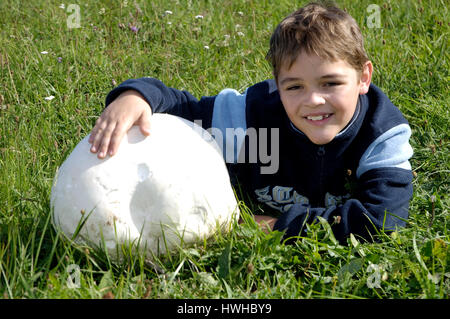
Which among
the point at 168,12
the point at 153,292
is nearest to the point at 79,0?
the point at 168,12

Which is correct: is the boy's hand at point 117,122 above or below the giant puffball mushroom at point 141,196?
above

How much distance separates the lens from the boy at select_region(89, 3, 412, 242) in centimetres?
269

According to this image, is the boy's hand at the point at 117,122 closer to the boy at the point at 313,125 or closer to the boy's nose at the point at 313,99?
the boy at the point at 313,125

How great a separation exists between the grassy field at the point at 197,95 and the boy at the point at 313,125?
0.18m

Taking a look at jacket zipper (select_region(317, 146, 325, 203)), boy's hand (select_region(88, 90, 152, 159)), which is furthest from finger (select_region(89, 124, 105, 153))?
jacket zipper (select_region(317, 146, 325, 203))

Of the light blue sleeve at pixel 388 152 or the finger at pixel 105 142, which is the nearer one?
the finger at pixel 105 142

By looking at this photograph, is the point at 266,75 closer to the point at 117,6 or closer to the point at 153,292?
the point at 117,6

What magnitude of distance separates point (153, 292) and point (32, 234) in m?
0.61

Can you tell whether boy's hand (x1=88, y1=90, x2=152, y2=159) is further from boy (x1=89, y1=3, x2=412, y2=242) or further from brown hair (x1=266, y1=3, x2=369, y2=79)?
brown hair (x1=266, y1=3, x2=369, y2=79)

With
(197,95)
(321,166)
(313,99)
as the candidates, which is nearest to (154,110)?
(313,99)

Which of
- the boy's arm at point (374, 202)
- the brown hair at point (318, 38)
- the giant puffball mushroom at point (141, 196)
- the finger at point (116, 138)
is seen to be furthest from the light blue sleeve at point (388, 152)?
the finger at point (116, 138)

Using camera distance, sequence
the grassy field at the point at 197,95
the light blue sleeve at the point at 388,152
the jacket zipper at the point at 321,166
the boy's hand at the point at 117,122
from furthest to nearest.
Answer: the jacket zipper at the point at 321,166 < the light blue sleeve at the point at 388,152 < the boy's hand at the point at 117,122 < the grassy field at the point at 197,95

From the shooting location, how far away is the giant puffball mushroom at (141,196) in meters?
2.37

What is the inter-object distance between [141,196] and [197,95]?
164cm
